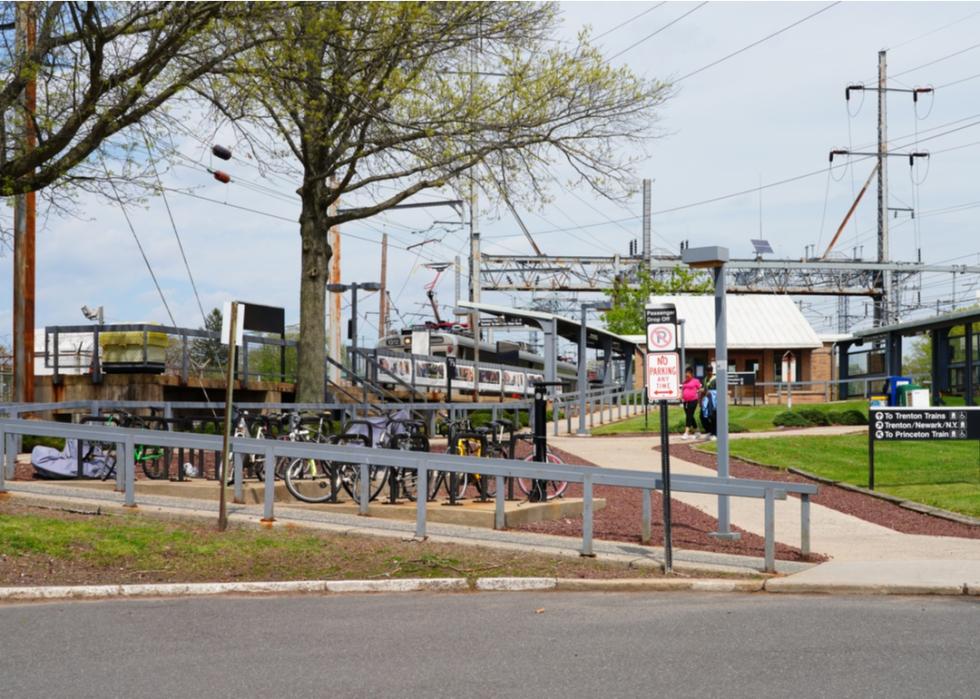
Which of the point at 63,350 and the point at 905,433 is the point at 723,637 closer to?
the point at 905,433

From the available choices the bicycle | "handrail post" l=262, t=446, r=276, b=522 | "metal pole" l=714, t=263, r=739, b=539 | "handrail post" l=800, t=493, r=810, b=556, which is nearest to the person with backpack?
"metal pole" l=714, t=263, r=739, b=539

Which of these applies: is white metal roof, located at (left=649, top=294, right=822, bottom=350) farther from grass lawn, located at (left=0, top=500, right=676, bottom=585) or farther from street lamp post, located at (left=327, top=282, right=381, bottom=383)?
grass lawn, located at (left=0, top=500, right=676, bottom=585)

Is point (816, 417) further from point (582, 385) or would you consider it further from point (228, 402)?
point (228, 402)

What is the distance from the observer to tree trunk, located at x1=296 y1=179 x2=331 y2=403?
23391mm

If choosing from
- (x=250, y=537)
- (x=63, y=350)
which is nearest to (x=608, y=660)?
(x=250, y=537)

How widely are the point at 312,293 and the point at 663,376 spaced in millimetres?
13284

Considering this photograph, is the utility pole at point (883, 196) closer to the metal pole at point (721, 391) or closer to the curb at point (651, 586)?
the metal pole at point (721, 391)

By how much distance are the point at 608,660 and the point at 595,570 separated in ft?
12.7

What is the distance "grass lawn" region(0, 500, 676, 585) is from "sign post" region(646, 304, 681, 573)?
1.71ft

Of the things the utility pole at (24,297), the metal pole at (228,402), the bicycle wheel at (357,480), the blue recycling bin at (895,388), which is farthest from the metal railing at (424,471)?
the blue recycling bin at (895,388)

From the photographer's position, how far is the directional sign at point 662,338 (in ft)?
37.6

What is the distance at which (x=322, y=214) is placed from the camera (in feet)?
77.0

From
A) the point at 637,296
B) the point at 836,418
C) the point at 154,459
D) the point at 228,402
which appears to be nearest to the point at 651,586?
the point at 228,402

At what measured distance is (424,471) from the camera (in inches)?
514
